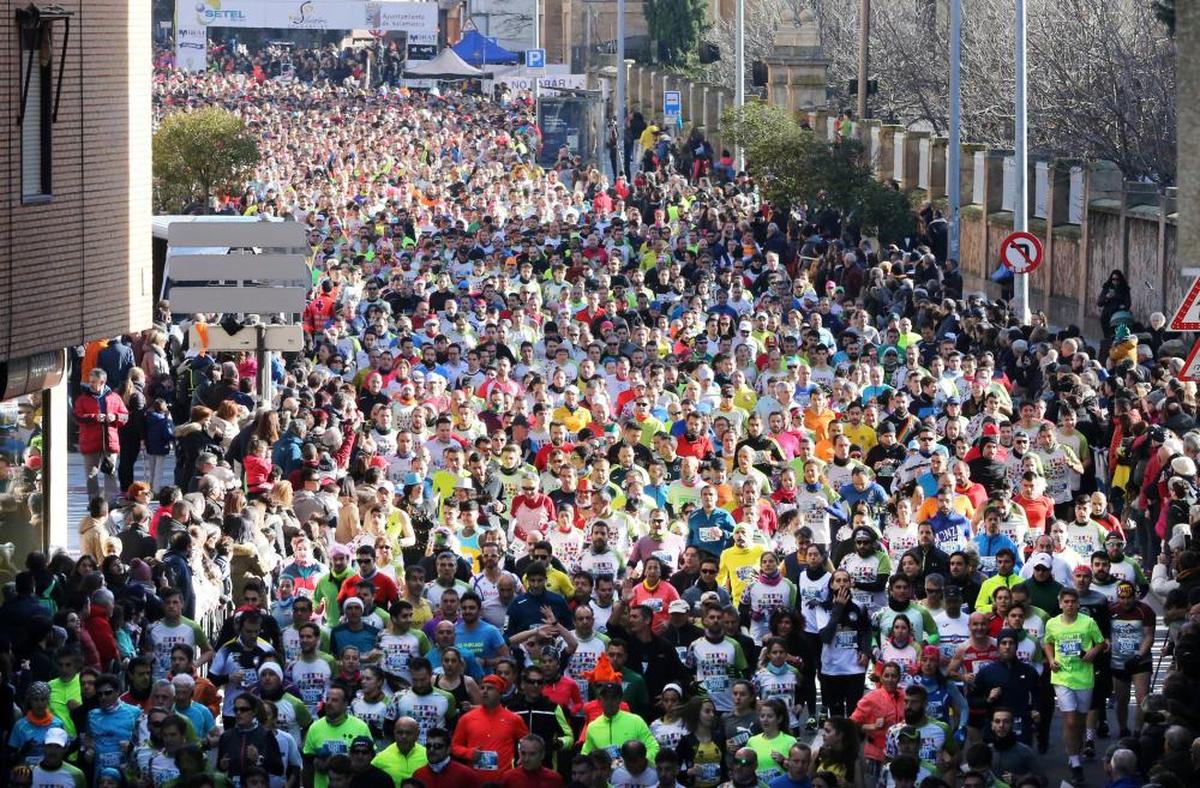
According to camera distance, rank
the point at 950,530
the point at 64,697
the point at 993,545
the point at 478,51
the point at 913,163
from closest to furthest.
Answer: the point at 64,697
the point at 993,545
the point at 950,530
the point at 913,163
the point at 478,51

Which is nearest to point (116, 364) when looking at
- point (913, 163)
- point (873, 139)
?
point (913, 163)

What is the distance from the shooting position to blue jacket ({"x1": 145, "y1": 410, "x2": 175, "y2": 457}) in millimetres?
25016

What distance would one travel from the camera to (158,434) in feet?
82.3

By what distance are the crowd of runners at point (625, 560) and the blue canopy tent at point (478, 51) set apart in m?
66.5

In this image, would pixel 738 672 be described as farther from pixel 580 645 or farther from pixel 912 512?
pixel 912 512

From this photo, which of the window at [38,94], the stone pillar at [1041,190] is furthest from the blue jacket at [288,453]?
the stone pillar at [1041,190]

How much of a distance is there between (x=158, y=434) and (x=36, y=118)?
592cm

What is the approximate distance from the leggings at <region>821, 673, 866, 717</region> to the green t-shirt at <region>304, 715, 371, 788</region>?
11.3 ft

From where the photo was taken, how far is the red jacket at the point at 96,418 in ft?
81.0

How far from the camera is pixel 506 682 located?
15.3 metres

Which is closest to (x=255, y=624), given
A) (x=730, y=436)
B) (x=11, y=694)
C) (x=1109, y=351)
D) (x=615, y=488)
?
(x=11, y=694)

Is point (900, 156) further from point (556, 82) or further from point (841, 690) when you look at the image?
point (841, 690)

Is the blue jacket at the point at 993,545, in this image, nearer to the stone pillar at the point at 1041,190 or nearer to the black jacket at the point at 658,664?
the black jacket at the point at 658,664

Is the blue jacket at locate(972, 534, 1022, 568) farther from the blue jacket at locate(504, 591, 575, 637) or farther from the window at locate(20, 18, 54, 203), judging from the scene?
the window at locate(20, 18, 54, 203)
